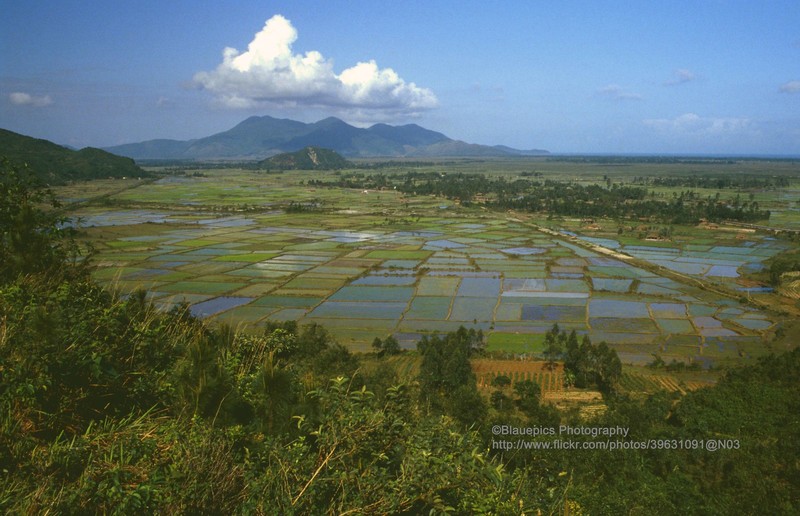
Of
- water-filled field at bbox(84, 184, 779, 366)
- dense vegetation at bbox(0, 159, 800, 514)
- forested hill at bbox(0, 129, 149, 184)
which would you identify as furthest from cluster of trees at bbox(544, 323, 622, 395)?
forested hill at bbox(0, 129, 149, 184)

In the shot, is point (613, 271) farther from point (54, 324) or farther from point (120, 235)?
point (120, 235)

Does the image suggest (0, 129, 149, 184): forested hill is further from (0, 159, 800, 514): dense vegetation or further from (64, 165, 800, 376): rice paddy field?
(0, 159, 800, 514): dense vegetation

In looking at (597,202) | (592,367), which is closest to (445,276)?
(592,367)

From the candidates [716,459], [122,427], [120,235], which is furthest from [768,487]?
[120,235]

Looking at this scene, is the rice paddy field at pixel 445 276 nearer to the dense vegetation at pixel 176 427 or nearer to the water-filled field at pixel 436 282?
the water-filled field at pixel 436 282

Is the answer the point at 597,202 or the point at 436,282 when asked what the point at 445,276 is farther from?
the point at 597,202

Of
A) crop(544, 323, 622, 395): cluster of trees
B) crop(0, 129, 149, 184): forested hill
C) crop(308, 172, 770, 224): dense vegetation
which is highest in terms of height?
crop(0, 129, 149, 184): forested hill
